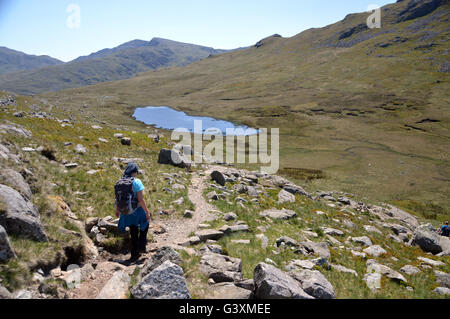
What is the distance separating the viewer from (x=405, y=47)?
195 meters

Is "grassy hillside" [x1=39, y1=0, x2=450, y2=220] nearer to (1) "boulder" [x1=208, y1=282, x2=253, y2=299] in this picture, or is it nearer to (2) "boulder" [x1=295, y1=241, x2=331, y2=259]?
(2) "boulder" [x1=295, y1=241, x2=331, y2=259]

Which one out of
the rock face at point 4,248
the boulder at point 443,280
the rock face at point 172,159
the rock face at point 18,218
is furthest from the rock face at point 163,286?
the rock face at point 172,159

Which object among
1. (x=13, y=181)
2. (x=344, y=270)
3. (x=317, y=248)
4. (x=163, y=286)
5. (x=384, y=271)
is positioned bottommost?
(x=384, y=271)

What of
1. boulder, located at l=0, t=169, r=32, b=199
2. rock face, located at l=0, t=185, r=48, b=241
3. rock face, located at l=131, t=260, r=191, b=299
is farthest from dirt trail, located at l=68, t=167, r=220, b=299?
boulder, located at l=0, t=169, r=32, b=199

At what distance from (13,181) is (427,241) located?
2784 cm

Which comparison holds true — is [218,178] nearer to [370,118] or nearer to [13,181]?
[13,181]

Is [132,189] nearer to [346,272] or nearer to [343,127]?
[346,272]

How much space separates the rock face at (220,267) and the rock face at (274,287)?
1.02 meters

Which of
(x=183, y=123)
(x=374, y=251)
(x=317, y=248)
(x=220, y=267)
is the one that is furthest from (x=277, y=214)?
(x=183, y=123)

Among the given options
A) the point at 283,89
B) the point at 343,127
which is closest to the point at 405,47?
the point at 283,89

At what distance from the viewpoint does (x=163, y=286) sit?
21.3ft

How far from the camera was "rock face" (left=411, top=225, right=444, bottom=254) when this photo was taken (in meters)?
20.7

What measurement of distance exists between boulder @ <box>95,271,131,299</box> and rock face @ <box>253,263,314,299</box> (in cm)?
376

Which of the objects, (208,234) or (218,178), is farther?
(218,178)
